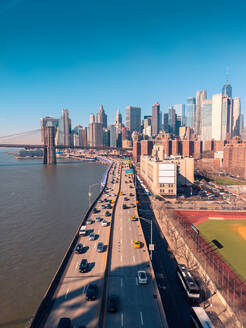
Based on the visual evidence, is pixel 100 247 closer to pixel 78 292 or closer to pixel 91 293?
pixel 78 292

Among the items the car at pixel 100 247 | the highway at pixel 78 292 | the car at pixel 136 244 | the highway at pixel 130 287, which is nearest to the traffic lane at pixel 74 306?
the highway at pixel 78 292

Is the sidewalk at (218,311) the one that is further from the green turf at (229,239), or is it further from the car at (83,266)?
the car at (83,266)

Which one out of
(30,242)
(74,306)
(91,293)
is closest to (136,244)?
(91,293)

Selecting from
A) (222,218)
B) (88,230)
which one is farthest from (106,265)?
(222,218)

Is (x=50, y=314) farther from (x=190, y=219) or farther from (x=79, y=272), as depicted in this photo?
(x=190, y=219)

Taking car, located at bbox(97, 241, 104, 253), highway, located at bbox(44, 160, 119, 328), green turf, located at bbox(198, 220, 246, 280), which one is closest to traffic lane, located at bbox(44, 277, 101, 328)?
highway, located at bbox(44, 160, 119, 328)

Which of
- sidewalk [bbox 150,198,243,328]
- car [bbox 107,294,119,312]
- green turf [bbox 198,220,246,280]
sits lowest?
sidewalk [bbox 150,198,243,328]

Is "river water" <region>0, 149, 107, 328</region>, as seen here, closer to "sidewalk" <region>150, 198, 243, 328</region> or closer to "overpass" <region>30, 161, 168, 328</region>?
"overpass" <region>30, 161, 168, 328</region>
